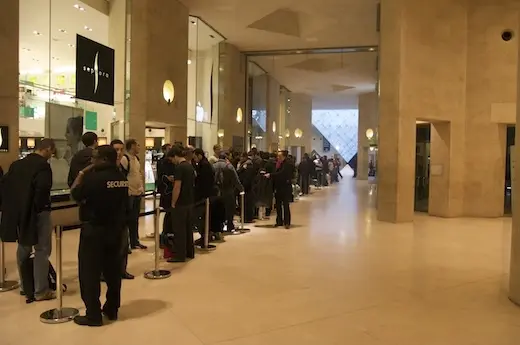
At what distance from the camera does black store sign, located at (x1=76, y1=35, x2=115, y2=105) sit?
974 centimetres

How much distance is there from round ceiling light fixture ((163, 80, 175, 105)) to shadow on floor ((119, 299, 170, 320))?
28.8ft

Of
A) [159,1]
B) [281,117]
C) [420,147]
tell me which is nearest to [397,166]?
[420,147]

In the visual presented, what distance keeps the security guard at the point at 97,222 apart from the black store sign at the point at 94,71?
6.44m

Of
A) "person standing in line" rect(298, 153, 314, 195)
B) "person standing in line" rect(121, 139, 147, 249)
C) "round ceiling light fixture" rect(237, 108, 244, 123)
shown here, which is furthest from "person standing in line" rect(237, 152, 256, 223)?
"round ceiling light fixture" rect(237, 108, 244, 123)

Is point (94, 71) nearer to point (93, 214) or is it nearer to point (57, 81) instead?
point (57, 81)

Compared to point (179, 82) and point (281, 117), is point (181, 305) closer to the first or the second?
point (179, 82)

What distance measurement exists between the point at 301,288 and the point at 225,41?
46.4ft

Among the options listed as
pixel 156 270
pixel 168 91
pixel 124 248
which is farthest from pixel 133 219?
pixel 168 91

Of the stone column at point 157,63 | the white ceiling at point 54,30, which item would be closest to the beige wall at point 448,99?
the stone column at point 157,63

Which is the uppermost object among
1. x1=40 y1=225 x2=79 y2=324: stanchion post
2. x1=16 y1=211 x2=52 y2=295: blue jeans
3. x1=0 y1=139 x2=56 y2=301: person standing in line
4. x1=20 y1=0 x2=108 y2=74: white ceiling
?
x1=20 y1=0 x2=108 y2=74: white ceiling

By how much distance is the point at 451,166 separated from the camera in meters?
11.9

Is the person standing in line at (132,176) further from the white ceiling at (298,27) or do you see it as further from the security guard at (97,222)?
the white ceiling at (298,27)

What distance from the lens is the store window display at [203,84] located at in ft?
52.8

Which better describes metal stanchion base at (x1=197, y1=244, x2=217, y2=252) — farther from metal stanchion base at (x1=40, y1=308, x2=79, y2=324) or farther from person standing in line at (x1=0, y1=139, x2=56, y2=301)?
metal stanchion base at (x1=40, y1=308, x2=79, y2=324)
